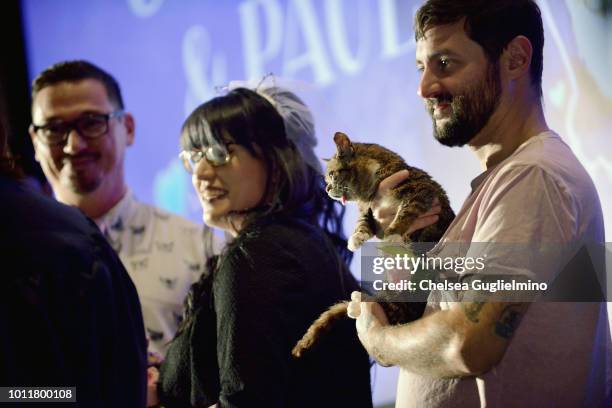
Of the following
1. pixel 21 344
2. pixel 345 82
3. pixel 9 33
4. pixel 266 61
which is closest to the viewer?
pixel 21 344

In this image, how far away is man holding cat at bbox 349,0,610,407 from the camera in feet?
3.84

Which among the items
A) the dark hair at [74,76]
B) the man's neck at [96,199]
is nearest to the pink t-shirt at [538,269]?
the man's neck at [96,199]

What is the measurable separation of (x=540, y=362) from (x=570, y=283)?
15cm

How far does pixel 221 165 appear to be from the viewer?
6.19 feet

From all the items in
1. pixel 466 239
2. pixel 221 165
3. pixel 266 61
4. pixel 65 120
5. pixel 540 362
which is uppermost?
pixel 266 61

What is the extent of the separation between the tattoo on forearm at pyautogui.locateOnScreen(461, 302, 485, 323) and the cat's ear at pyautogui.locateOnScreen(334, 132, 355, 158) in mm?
482

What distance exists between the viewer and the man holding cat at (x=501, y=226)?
1.17 metres

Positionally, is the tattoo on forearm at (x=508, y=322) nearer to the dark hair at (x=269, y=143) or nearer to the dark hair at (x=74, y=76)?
the dark hair at (x=269, y=143)

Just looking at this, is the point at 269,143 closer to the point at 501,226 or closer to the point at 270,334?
the point at 270,334

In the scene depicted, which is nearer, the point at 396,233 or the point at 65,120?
the point at 396,233

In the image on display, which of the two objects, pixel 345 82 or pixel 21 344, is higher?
pixel 345 82

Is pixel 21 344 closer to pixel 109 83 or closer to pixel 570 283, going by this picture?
pixel 570 283

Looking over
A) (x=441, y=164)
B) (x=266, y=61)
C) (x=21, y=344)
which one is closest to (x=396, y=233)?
(x=21, y=344)

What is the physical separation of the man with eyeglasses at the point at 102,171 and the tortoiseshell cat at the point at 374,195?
1024mm
